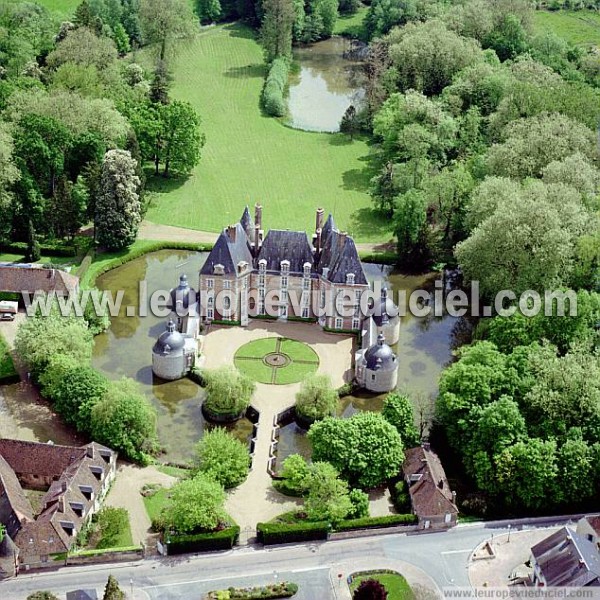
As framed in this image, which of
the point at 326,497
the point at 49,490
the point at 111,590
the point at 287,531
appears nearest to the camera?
the point at 111,590

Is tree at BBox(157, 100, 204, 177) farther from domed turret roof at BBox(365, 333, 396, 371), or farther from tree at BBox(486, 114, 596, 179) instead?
domed turret roof at BBox(365, 333, 396, 371)

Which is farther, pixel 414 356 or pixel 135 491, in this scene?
pixel 414 356

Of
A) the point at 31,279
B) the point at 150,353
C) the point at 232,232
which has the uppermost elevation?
the point at 232,232

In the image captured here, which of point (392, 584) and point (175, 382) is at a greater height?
point (175, 382)

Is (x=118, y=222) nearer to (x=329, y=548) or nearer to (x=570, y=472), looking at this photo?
(x=329, y=548)

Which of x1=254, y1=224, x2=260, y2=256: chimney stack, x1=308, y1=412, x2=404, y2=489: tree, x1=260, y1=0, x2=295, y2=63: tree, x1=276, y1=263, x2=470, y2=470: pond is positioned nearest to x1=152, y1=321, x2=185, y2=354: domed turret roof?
x1=276, y1=263, x2=470, y2=470: pond

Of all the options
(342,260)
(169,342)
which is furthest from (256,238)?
(169,342)

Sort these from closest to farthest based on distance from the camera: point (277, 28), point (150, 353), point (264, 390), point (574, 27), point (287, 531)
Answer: point (287, 531) < point (264, 390) < point (150, 353) < point (277, 28) < point (574, 27)

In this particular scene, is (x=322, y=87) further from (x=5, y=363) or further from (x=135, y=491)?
(x=135, y=491)
